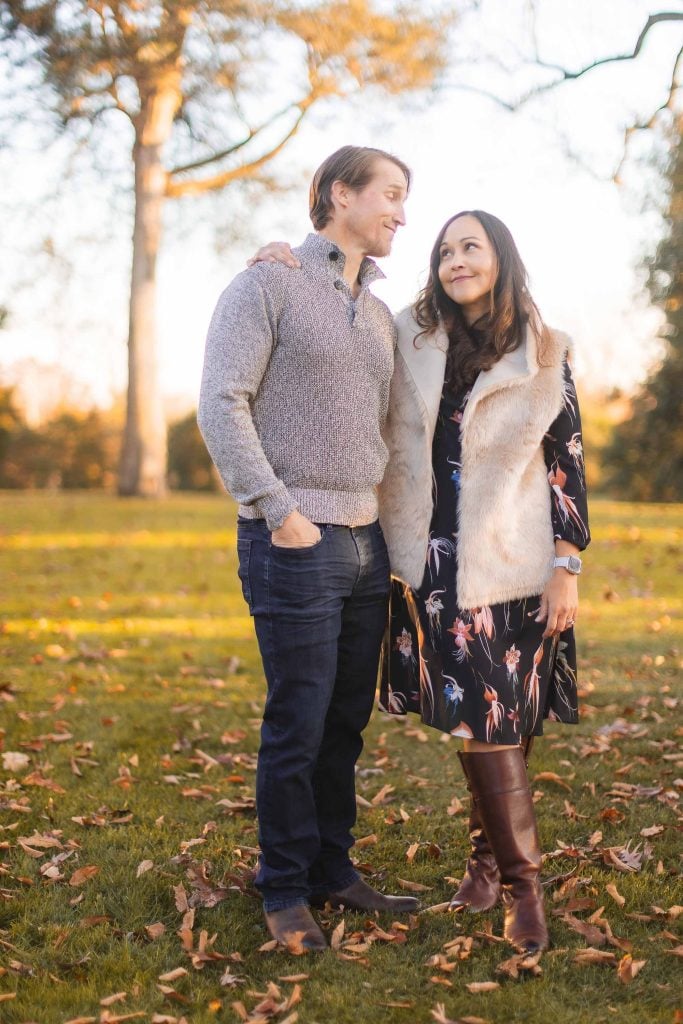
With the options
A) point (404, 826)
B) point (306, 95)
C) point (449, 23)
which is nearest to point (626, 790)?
point (404, 826)

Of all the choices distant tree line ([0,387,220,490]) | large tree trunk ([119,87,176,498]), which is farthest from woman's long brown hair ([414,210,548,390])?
distant tree line ([0,387,220,490])

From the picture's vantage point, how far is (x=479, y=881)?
3.29 m

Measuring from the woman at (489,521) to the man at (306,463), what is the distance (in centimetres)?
13

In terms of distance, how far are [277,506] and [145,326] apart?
48.0 ft

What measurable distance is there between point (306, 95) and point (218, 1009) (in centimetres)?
1493

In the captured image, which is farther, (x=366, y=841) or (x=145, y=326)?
(x=145, y=326)

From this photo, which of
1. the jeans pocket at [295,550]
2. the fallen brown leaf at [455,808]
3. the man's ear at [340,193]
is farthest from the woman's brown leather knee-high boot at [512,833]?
the man's ear at [340,193]

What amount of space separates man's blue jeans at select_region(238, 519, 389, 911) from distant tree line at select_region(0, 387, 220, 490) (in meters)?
19.4

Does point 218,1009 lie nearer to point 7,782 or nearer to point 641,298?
point 7,782

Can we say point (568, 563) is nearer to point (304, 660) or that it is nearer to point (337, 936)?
point (304, 660)

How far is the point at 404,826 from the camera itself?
4.00 meters

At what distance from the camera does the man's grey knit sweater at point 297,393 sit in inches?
111

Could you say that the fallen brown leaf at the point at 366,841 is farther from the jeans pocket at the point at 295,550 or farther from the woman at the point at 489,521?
the jeans pocket at the point at 295,550

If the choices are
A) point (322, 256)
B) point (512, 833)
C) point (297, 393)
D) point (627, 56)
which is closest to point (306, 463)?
point (297, 393)
